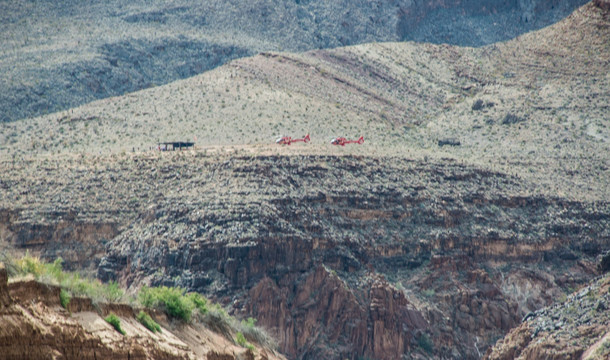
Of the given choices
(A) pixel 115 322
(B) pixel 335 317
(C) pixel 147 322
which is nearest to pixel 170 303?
(C) pixel 147 322

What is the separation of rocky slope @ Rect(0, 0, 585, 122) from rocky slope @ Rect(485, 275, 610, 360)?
66.4m

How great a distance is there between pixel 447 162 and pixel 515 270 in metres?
13.2

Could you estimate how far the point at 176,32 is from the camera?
6831 inches

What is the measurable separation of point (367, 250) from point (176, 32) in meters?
86.9

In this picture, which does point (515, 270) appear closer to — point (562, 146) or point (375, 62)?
point (562, 146)

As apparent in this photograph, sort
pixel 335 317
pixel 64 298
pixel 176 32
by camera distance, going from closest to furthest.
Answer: pixel 64 298 < pixel 335 317 < pixel 176 32

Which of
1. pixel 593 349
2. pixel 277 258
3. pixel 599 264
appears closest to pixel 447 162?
pixel 599 264

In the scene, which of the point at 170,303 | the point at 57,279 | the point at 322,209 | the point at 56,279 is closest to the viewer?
the point at 56,279

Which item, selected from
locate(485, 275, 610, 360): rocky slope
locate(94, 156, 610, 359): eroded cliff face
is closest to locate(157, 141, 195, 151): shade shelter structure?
locate(94, 156, 610, 359): eroded cliff face

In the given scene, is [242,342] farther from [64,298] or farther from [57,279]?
[64,298]

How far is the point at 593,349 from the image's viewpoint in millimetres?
64625

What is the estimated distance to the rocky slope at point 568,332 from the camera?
67.1m

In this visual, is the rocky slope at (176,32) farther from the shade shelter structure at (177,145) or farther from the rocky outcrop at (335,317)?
the rocky outcrop at (335,317)

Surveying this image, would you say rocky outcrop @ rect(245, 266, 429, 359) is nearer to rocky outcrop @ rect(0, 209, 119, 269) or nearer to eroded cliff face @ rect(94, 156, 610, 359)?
eroded cliff face @ rect(94, 156, 610, 359)
